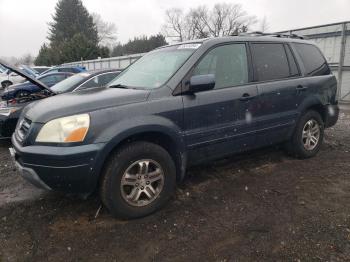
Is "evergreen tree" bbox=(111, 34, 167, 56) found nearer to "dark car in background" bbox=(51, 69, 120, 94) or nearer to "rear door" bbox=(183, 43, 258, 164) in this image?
"dark car in background" bbox=(51, 69, 120, 94)

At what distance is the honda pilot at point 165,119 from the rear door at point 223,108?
0.04 ft

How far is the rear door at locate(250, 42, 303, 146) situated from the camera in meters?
4.35

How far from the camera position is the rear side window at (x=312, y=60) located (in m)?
5.02

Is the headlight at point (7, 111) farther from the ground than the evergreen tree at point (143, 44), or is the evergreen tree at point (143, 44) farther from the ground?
the evergreen tree at point (143, 44)

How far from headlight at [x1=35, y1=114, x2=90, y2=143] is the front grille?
0.96ft

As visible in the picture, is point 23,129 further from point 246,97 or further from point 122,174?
point 246,97

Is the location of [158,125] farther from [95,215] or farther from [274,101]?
[274,101]

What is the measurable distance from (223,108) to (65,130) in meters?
1.80

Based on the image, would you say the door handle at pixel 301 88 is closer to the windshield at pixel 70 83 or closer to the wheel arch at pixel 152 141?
the wheel arch at pixel 152 141

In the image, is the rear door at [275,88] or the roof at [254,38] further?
the rear door at [275,88]

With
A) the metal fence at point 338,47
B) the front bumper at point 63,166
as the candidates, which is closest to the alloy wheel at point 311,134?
the front bumper at point 63,166

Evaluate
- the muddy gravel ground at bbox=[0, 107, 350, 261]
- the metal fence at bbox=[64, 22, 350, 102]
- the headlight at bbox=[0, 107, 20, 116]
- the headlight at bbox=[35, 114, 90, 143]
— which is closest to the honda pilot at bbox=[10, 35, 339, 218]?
the headlight at bbox=[35, 114, 90, 143]

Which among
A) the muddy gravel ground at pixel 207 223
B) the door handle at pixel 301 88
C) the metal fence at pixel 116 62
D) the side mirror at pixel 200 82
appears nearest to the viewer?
the muddy gravel ground at pixel 207 223

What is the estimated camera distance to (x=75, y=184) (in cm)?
310
